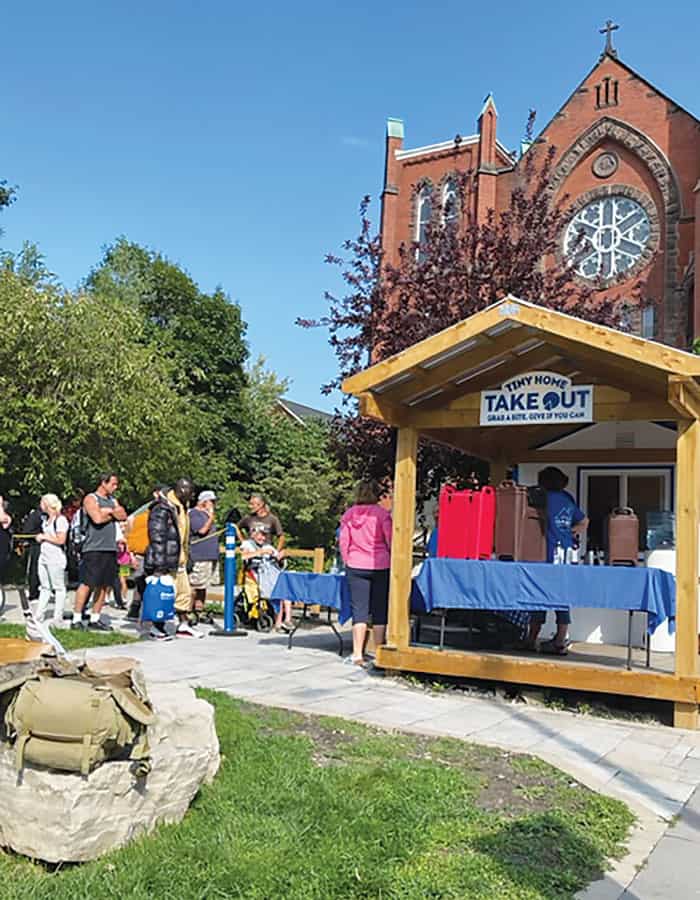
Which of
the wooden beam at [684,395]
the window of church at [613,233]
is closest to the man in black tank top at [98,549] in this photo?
the wooden beam at [684,395]

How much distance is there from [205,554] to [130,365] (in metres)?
9.87

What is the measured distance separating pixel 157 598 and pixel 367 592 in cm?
248

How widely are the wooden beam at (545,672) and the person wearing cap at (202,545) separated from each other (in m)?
4.29

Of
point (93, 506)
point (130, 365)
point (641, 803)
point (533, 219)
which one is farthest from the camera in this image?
point (130, 365)

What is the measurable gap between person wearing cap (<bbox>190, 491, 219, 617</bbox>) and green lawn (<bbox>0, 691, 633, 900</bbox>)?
6.45 m

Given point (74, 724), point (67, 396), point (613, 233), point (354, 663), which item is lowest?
point (354, 663)

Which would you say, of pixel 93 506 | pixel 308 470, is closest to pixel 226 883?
pixel 93 506

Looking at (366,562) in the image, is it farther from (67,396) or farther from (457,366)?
(67,396)

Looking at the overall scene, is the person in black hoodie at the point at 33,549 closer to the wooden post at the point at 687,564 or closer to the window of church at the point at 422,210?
the wooden post at the point at 687,564

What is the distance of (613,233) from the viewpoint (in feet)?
101

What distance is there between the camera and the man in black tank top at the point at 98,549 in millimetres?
10555

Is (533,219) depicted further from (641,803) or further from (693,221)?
(693,221)

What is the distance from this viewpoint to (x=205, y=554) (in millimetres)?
12023

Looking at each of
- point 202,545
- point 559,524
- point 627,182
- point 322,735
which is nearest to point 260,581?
point 202,545
